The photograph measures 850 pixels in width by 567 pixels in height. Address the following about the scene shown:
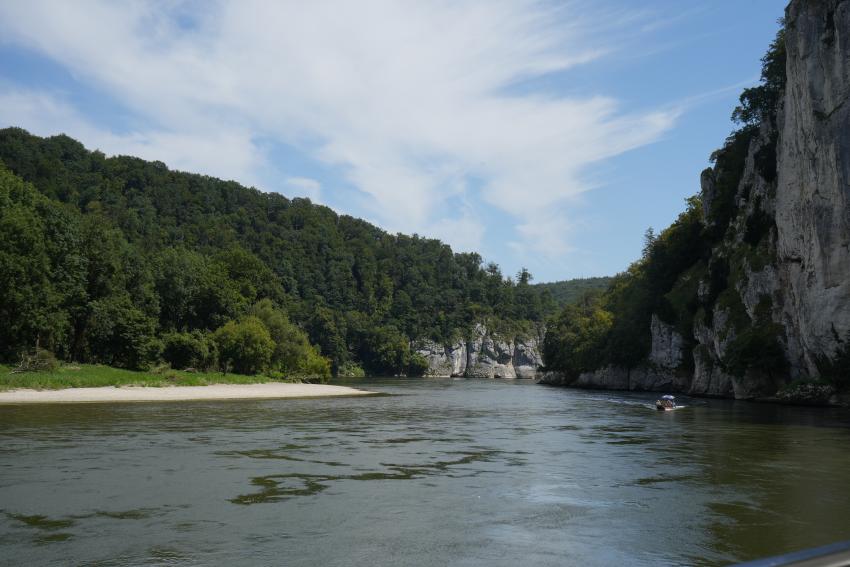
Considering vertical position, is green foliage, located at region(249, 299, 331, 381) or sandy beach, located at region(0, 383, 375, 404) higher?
green foliage, located at region(249, 299, 331, 381)

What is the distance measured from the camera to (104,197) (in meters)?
158

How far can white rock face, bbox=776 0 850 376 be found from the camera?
174 ft

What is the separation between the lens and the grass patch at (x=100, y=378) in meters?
54.4

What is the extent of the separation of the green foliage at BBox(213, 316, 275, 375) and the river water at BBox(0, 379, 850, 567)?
50.4 meters

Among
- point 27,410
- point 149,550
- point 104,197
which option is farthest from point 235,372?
point 104,197

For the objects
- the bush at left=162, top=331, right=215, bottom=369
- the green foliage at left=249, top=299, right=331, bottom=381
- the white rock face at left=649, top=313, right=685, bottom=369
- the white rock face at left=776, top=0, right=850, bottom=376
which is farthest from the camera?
the white rock face at left=649, top=313, right=685, bottom=369

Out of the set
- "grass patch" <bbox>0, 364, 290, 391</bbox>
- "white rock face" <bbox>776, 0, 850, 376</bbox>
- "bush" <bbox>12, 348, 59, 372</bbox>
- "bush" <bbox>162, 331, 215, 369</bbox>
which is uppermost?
"white rock face" <bbox>776, 0, 850, 376</bbox>

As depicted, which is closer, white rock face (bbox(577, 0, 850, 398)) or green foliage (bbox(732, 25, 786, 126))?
white rock face (bbox(577, 0, 850, 398))

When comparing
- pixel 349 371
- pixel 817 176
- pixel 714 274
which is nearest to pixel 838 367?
pixel 817 176

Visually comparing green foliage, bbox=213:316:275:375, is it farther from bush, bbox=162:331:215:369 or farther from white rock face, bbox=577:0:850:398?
white rock face, bbox=577:0:850:398

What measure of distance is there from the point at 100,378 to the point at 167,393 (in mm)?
6666

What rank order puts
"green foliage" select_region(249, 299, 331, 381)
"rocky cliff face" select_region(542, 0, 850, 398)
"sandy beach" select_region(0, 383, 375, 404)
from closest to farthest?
"sandy beach" select_region(0, 383, 375, 404) < "rocky cliff face" select_region(542, 0, 850, 398) < "green foliage" select_region(249, 299, 331, 381)

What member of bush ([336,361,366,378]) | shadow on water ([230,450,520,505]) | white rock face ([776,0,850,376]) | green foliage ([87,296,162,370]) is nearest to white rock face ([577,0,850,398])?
white rock face ([776,0,850,376])

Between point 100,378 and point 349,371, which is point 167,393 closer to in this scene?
point 100,378
